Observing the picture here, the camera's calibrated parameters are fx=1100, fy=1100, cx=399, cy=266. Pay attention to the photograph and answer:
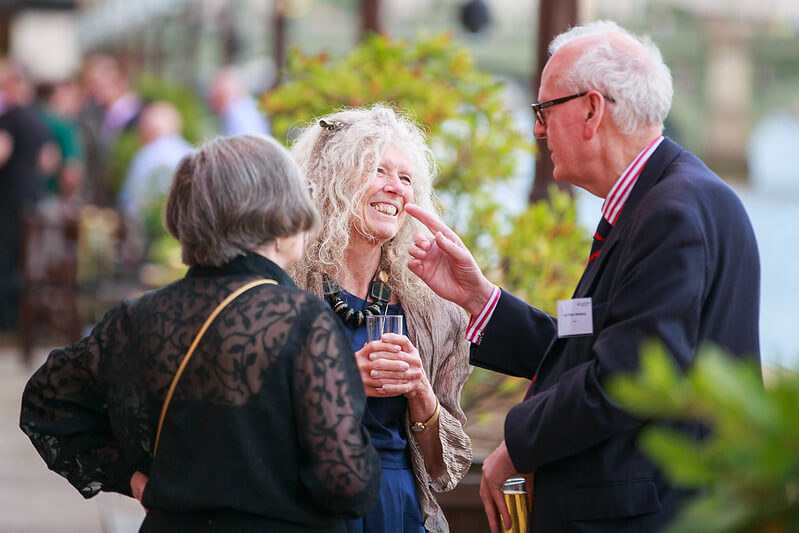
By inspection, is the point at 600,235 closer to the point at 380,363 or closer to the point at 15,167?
the point at 380,363

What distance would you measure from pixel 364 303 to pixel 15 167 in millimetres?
8668

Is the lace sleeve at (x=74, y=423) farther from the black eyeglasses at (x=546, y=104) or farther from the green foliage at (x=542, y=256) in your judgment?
the green foliage at (x=542, y=256)

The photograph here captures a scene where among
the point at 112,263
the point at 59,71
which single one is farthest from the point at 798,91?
the point at 112,263

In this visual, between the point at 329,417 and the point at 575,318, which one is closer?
the point at 329,417

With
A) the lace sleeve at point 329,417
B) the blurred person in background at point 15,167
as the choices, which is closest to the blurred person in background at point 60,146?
the blurred person in background at point 15,167

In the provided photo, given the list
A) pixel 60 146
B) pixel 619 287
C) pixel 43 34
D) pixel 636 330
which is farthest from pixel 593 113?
pixel 43 34

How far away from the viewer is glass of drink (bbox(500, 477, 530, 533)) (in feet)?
8.21

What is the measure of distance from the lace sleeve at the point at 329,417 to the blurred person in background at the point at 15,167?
9.04m

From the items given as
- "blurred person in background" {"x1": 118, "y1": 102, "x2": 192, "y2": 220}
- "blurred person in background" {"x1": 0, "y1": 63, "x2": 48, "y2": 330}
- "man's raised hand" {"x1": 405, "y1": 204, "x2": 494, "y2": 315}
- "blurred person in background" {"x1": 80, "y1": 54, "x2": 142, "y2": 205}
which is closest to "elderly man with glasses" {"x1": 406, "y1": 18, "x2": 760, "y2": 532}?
"man's raised hand" {"x1": 405, "y1": 204, "x2": 494, "y2": 315}

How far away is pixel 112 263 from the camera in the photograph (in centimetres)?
1026

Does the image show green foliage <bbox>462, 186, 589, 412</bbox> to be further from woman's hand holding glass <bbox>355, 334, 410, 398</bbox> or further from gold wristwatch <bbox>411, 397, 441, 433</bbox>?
woman's hand holding glass <bbox>355, 334, 410, 398</bbox>

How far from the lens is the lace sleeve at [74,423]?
7.58 feet

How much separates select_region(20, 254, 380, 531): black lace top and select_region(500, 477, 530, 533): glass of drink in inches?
20.1

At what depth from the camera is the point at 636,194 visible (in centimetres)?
238
